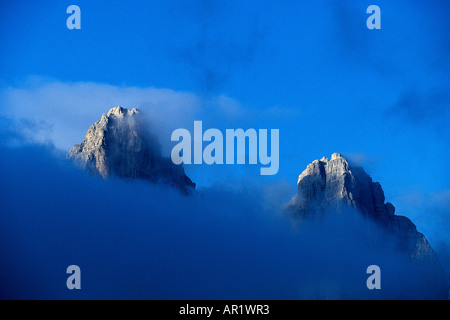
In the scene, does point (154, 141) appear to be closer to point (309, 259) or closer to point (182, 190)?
point (182, 190)

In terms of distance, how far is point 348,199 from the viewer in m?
140

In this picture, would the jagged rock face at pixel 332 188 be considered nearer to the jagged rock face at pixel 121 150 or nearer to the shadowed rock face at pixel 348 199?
the shadowed rock face at pixel 348 199

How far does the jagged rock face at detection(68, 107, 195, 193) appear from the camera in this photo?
12306 centimetres

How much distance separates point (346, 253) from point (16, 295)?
6185 cm

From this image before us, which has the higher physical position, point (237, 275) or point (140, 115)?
point (140, 115)

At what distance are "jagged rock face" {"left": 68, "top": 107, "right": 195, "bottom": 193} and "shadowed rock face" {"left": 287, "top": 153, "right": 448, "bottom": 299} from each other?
27743mm

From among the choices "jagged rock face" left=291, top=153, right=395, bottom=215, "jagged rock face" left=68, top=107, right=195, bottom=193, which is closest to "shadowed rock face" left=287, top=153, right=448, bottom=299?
"jagged rock face" left=291, top=153, right=395, bottom=215

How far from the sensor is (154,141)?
135 metres

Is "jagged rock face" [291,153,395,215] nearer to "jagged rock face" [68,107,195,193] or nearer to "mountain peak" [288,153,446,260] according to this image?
"mountain peak" [288,153,446,260]

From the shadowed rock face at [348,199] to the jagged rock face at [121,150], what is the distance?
91.0 ft

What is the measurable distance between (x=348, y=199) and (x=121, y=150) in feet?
178

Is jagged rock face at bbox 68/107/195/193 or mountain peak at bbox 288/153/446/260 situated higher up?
jagged rock face at bbox 68/107/195/193
